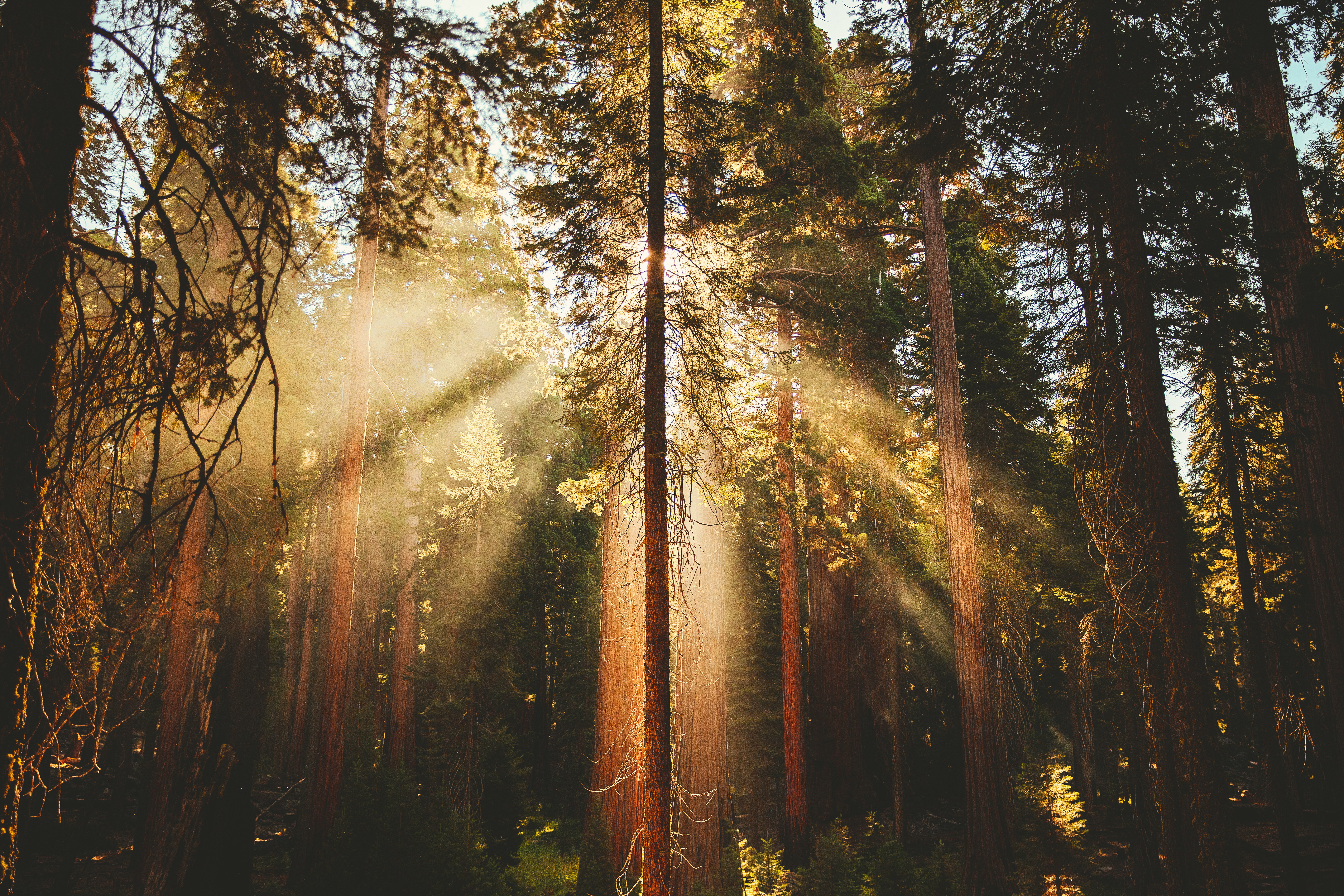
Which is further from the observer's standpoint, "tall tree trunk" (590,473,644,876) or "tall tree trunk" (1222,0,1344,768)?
"tall tree trunk" (590,473,644,876)

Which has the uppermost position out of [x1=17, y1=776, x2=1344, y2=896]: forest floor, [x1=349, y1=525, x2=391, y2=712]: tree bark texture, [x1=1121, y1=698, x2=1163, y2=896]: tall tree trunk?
[x1=349, y1=525, x2=391, y2=712]: tree bark texture

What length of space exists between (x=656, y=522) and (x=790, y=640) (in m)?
8.68

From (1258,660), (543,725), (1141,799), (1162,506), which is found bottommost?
(543,725)

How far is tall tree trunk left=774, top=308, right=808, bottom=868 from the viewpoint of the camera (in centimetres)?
1257

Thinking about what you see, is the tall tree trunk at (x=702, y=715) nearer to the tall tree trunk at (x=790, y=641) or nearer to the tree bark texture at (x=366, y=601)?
the tall tree trunk at (x=790, y=641)

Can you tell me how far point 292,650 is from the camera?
3081 centimetres

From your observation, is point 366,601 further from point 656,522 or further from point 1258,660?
point 1258,660

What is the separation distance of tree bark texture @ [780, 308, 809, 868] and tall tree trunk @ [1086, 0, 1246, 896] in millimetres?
6580

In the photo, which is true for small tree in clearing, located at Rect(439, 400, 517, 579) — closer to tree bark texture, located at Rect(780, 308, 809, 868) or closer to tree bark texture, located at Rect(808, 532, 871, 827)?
tree bark texture, located at Rect(780, 308, 809, 868)

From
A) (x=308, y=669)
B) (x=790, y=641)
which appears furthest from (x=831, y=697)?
(x=308, y=669)

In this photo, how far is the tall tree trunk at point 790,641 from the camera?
1257cm

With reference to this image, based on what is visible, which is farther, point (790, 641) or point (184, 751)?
point (790, 641)

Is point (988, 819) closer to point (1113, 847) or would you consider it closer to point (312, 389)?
point (1113, 847)

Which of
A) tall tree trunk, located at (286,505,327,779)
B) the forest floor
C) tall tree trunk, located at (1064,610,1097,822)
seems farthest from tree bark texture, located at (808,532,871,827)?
tall tree trunk, located at (286,505,327,779)
